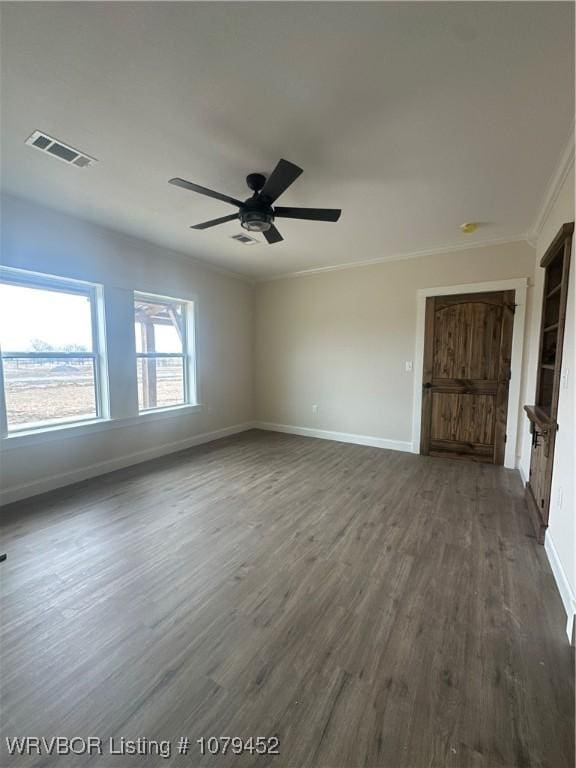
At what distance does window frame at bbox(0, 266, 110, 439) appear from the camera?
9.77 feet

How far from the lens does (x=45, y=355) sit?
323cm

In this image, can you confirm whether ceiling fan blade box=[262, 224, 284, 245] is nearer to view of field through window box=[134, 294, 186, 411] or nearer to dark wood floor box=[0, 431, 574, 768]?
view of field through window box=[134, 294, 186, 411]

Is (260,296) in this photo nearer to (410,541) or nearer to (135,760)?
(410,541)

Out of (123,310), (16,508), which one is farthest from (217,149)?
(16,508)

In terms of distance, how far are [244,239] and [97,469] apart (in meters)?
3.19

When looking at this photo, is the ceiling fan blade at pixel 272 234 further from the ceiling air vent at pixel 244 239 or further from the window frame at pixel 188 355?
the window frame at pixel 188 355

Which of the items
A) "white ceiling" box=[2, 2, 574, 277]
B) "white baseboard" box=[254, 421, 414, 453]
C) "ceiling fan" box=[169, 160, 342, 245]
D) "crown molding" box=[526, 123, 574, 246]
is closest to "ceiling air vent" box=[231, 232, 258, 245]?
"white ceiling" box=[2, 2, 574, 277]

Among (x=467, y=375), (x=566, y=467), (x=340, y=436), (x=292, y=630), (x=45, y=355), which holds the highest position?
(x=45, y=355)

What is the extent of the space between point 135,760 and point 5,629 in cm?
103

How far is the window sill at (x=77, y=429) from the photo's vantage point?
9.93 feet

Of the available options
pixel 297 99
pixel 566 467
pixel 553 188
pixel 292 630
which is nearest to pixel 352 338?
pixel 553 188

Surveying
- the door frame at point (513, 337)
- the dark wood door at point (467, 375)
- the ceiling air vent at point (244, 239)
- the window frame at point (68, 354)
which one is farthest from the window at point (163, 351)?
the door frame at point (513, 337)

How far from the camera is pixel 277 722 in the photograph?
3.95ft

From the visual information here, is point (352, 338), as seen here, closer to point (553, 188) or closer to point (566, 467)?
point (553, 188)
